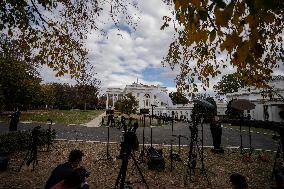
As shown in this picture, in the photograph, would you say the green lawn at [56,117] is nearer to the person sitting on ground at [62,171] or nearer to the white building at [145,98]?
the white building at [145,98]

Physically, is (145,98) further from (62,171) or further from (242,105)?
(62,171)

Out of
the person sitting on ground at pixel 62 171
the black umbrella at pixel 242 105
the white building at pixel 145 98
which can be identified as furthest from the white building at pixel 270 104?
the person sitting on ground at pixel 62 171

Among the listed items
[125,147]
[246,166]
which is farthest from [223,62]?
[246,166]

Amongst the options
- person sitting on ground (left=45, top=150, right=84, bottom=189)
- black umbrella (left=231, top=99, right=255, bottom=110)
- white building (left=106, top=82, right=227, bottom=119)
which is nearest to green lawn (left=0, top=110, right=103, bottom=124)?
white building (left=106, top=82, right=227, bottom=119)

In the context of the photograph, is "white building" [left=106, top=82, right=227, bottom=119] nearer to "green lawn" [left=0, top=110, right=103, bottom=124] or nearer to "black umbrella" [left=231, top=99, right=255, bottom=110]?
"green lawn" [left=0, top=110, right=103, bottom=124]

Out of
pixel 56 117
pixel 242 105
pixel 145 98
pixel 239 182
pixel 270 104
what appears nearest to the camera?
pixel 239 182

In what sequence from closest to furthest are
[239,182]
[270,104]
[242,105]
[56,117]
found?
[239,182] < [242,105] < [270,104] < [56,117]

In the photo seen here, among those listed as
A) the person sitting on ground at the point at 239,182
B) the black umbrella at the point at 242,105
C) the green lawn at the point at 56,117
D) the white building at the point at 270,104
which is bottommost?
the person sitting on ground at the point at 239,182

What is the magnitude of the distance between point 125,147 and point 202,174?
412 centimetres

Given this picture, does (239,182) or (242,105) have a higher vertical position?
(242,105)

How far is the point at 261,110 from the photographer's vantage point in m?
45.4

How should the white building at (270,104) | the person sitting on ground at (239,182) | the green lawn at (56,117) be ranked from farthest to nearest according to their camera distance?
the white building at (270,104) → the green lawn at (56,117) → the person sitting on ground at (239,182)

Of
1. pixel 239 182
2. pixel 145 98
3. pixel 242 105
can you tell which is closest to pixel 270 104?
pixel 242 105

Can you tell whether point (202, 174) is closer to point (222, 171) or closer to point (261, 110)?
point (222, 171)
